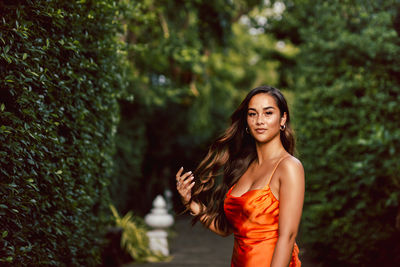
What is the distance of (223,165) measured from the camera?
3.60 meters

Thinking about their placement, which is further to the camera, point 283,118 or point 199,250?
point 199,250

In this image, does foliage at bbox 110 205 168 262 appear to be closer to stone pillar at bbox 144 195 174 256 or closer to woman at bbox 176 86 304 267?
stone pillar at bbox 144 195 174 256

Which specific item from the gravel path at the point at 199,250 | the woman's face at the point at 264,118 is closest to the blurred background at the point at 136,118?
the woman's face at the point at 264,118

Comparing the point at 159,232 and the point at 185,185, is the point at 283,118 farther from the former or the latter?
the point at 159,232

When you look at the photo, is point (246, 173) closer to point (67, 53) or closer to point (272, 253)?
point (272, 253)

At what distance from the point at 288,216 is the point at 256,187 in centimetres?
32

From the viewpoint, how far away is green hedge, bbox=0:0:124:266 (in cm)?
304

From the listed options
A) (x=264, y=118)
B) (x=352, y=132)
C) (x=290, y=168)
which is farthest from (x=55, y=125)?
(x=352, y=132)

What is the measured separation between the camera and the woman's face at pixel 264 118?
9.80 ft

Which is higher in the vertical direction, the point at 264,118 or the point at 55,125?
the point at 264,118

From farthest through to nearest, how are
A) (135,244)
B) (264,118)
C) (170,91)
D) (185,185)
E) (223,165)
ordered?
1. (170,91)
2. (135,244)
3. (223,165)
4. (185,185)
5. (264,118)

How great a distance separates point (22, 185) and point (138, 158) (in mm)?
10241

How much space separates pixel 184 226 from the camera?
16219 mm

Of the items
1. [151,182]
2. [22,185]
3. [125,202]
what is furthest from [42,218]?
[151,182]
